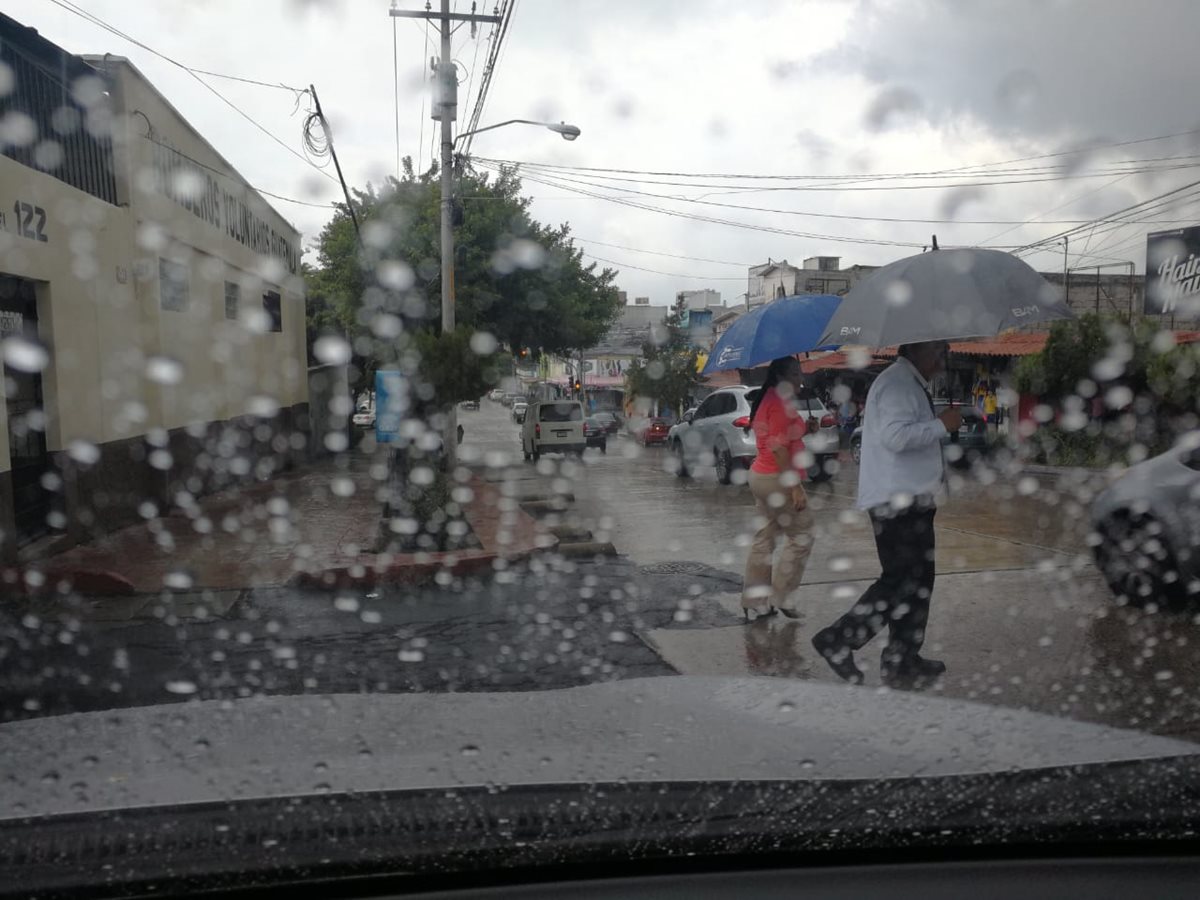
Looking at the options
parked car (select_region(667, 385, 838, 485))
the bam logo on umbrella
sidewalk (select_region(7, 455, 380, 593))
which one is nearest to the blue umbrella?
the bam logo on umbrella

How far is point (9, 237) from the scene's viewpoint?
8.69m

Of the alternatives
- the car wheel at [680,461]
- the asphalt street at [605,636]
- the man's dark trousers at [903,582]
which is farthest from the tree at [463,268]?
the man's dark trousers at [903,582]

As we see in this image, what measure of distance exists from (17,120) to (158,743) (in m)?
8.54

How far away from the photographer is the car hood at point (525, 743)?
187 centimetres

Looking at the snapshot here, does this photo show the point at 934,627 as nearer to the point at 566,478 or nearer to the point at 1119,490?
the point at 1119,490

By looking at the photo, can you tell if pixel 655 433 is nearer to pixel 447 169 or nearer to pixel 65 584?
pixel 447 169

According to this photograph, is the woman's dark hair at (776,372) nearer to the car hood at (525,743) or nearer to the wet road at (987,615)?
the wet road at (987,615)

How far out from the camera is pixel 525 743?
2.17 meters

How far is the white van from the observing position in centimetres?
2661

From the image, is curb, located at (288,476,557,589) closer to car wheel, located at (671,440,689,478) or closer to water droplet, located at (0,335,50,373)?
water droplet, located at (0,335,50,373)

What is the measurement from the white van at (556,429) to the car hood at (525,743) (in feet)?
78.1

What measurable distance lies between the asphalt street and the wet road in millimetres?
20

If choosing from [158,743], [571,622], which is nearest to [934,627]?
[571,622]

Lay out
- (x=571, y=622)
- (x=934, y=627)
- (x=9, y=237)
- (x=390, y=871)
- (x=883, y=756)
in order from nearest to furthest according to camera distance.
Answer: (x=390, y=871) → (x=883, y=756) → (x=934, y=627) → (x=571, y=622) → (x=9, y=237)
